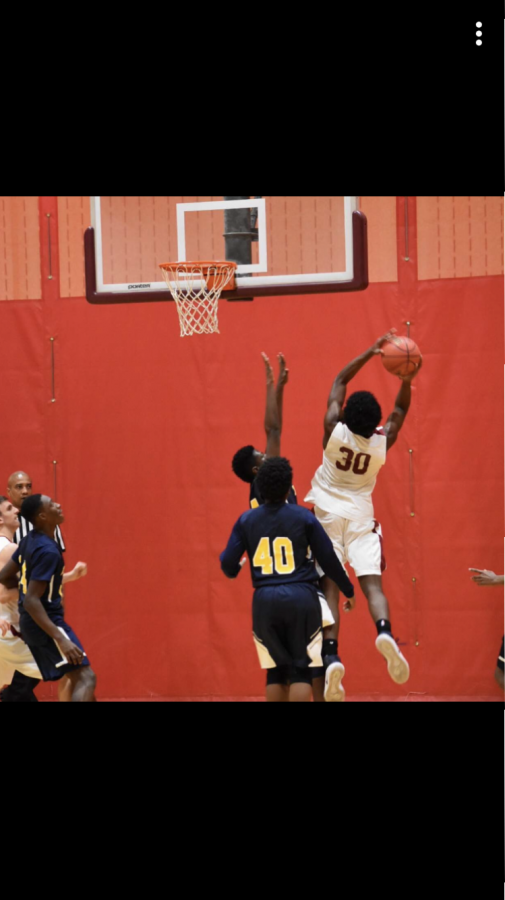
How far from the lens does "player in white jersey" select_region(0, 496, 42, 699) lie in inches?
288

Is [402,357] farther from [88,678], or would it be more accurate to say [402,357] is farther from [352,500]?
[88,678]

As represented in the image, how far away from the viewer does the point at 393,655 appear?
6.36 metres

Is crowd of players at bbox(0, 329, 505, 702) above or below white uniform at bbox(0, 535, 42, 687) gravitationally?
above

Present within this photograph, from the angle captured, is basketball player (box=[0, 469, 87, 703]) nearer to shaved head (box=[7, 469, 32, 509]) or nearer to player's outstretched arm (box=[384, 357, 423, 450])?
shaved head (box=[7, 469, 32, 509])

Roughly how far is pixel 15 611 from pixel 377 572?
2.58 meters

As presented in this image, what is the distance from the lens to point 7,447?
9.89 meters

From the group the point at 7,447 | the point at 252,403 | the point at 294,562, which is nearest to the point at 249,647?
the point at 252,403

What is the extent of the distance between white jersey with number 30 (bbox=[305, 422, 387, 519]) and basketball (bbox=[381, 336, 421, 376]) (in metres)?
0.41

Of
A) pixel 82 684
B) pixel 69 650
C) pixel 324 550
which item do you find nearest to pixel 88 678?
pixel 82 684

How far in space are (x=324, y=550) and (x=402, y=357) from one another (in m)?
1.36

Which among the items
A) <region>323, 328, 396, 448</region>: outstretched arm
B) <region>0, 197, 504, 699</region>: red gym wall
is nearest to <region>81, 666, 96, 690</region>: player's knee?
<region>323, 328, 396, 448</region>: outstretched arm

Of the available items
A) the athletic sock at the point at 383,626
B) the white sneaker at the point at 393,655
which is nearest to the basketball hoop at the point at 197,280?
the athletic sock at the point at 383,626

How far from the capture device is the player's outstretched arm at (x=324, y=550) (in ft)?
20.4

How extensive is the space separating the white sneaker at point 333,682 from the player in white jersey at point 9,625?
7.02 feet
